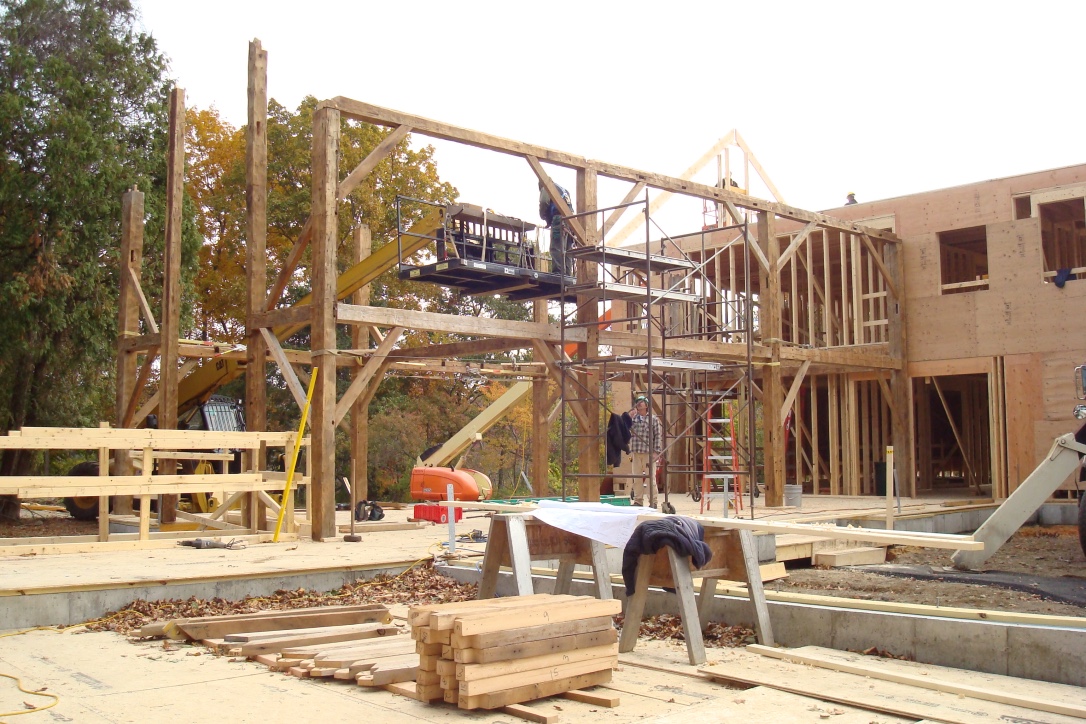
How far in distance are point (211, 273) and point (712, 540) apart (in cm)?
2848

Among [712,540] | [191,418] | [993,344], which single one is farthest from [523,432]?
[712,540]

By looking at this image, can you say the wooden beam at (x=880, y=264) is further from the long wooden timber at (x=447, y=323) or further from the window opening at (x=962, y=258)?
the long wooden timber at (x=447, y=323)

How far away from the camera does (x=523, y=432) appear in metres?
36.4

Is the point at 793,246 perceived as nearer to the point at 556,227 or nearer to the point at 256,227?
the point at 556,227

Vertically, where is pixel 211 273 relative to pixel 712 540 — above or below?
above

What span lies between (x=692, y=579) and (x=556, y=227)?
9301 mm

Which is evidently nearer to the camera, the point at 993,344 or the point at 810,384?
the point at 993,344

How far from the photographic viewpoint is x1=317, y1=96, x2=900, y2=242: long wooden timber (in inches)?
533

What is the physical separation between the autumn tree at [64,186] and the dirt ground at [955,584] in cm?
1596

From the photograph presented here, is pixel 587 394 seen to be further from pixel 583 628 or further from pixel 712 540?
pixel 583 628

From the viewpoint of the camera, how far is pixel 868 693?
6.21 meters

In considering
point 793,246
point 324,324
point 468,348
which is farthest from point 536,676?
point 793,246

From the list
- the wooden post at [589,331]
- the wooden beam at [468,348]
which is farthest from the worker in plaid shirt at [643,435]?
the wooden beam at [468,348]

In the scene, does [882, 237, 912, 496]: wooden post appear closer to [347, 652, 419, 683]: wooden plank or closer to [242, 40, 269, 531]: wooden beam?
[242, 40, 269, 531]: wooden beam
